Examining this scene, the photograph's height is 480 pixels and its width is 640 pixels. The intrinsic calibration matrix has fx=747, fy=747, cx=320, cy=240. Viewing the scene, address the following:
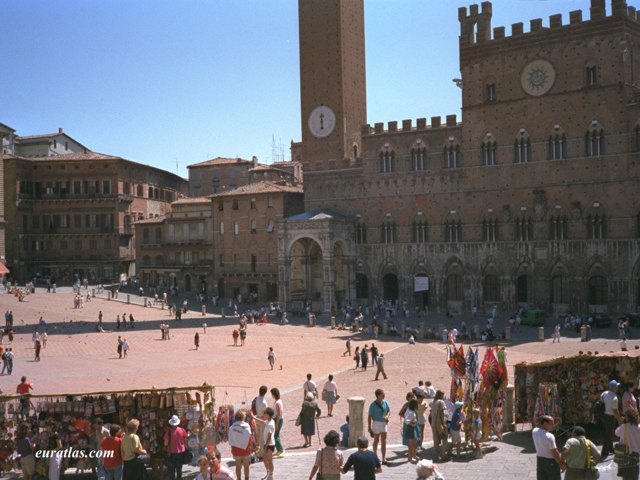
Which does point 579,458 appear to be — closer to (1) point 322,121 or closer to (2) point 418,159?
(2) point 418,159

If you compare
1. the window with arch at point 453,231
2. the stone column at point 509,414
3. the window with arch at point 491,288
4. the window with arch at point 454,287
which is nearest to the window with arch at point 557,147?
the window with arch at point 453,231

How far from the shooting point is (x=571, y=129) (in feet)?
140

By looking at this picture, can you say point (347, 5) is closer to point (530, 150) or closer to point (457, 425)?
point (530, 150)

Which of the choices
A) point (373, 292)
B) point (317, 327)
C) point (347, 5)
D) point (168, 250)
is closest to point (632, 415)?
point (317, 327)

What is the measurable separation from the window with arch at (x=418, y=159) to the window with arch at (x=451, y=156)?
4.78ft

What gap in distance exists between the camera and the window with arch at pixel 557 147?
4297cm

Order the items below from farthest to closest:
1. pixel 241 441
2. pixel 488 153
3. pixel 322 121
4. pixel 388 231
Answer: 1. pixel 322 121
2. pixel 388 231
3. pixel 488 153
4. pixel 241 441

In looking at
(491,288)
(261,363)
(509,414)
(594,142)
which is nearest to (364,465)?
(509,414)

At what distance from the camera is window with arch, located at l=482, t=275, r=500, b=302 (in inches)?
1780

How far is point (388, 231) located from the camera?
50031 mm

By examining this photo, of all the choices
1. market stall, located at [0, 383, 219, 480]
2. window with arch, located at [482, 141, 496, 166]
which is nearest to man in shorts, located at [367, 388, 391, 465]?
market stall, located at [0, 383, 219, 480]

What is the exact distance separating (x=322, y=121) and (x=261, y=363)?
94.2ft

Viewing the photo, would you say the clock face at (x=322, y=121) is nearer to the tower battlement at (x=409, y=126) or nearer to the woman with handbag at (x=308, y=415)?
the tower battlement at (x=409, y=126)

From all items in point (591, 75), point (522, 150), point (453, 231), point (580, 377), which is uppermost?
point (591, 75)
